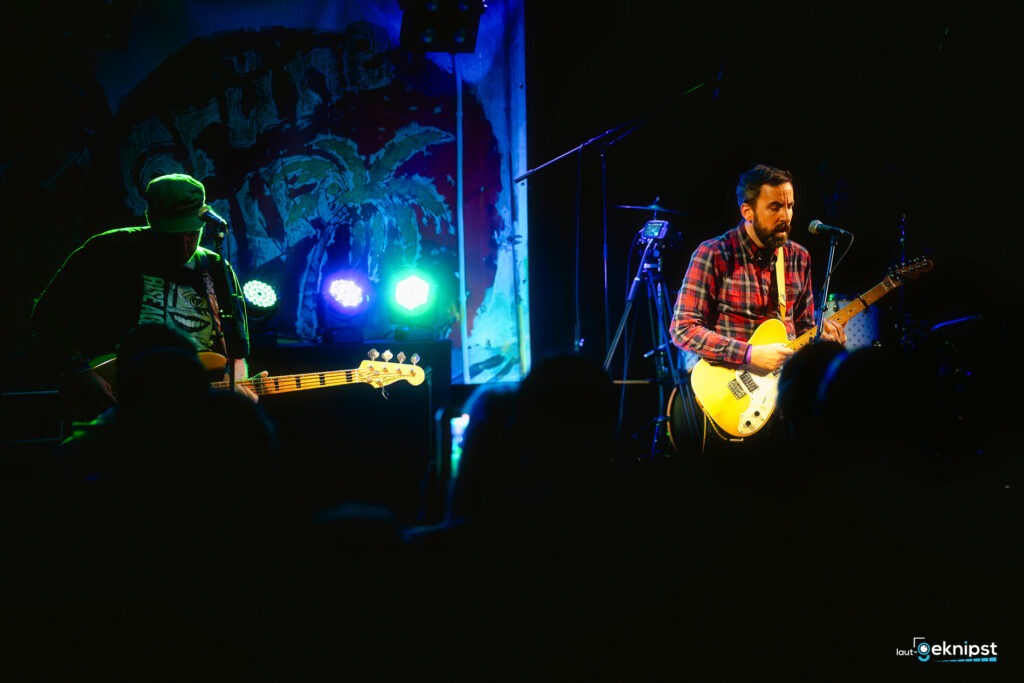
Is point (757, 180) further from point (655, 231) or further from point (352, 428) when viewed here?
point (352, 428)

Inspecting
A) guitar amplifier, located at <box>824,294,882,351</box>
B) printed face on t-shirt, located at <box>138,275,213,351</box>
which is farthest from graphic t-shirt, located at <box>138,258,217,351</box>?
guitar amplifier, located at <box>824,294,882,351</box>

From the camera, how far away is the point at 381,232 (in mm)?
4590

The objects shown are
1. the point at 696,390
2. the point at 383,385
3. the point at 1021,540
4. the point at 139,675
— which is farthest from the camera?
the point at 383,385

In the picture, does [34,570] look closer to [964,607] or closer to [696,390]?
[964,607]

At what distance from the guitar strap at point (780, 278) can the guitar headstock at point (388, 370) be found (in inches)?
86.3

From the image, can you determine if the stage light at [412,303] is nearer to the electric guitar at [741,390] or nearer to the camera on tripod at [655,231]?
the camera on tripod at [655,231]

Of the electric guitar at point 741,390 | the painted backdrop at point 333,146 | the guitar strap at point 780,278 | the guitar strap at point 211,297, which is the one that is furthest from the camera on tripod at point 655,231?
the guitar strap at point 211,297

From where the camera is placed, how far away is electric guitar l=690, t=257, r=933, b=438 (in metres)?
3.15

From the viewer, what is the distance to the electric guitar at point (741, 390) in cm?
315

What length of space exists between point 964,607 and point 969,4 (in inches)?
178

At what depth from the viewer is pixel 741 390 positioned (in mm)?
3186

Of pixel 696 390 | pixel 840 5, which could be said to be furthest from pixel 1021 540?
pixel 840 5

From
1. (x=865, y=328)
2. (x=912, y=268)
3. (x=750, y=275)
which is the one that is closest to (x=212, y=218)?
(x=750, y=275)

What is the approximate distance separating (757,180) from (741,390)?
3.94 feet
